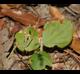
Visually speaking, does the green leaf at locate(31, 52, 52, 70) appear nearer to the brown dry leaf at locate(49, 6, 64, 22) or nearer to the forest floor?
the forest floor

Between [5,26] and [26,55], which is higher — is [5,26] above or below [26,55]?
above

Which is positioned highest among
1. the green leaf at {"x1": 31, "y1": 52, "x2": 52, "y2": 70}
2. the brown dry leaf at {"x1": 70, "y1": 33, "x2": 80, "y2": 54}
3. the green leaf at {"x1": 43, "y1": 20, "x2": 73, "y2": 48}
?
the green leaf at {"x1": 43, "y1": 20, "x2": 73, "y2": 48}

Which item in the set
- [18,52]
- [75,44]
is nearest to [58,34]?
[75,44]

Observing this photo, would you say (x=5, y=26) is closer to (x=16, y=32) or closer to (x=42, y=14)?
(x=16, y=32)

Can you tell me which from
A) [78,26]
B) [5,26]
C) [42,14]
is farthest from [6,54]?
[78,26]

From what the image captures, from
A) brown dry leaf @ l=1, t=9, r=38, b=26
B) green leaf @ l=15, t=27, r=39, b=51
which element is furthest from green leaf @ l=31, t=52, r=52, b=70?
brown dry leaf @ l=1, t=9, r=38, b=26
